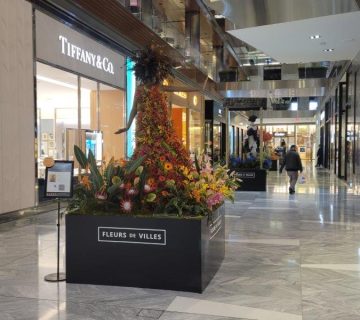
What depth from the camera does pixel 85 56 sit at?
1136cm

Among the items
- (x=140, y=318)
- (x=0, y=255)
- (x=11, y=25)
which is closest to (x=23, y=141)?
(x=11, y=25)

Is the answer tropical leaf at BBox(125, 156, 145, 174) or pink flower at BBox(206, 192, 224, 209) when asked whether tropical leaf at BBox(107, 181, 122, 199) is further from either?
pink flower at BBox(206, 192, 224, 209)

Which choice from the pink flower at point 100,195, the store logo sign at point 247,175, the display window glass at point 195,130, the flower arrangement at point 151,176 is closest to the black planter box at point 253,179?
the store logo sign at point 247,175

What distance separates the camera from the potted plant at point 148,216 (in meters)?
4.42

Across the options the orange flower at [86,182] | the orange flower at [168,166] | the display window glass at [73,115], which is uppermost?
the display window glass at [73,115]

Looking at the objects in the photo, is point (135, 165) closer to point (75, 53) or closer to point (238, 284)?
point (238, 284)

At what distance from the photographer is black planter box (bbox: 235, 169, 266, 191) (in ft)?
49.9

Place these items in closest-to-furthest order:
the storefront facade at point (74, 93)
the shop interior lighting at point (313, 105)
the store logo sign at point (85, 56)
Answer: the storefront facade at point (74, 93), the store logo sign at point (85, 56), the shop interior lighting at point (313, 105)

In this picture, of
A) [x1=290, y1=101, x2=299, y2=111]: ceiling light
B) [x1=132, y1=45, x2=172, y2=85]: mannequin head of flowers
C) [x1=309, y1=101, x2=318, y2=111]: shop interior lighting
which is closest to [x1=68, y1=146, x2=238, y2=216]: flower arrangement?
[x1=132, y1=45, x2=172, y2=85]: mannequin head of flowers

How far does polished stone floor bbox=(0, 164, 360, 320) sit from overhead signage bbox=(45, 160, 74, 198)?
3.03ft

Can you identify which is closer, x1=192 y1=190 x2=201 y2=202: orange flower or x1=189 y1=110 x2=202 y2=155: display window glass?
x1=192 y1=190 x2=201 y2=202: orange flower

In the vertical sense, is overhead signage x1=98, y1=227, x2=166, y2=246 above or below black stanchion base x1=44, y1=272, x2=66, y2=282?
above

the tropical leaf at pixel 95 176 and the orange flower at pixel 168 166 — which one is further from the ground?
the orange flower at pixel 168 166

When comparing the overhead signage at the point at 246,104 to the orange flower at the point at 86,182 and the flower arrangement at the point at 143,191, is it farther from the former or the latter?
the orange flower at the point at 86,182
